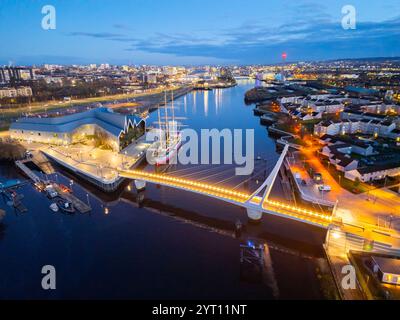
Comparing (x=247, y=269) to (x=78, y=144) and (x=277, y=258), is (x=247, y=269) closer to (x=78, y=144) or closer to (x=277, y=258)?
(x=277, y=258)

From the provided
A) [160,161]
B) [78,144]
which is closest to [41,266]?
[160,161]

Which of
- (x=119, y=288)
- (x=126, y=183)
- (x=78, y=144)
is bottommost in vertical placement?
(x=119, y=288)

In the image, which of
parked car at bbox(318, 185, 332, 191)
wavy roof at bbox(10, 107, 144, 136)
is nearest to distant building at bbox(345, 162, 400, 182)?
parked car at bbox(318, 185, 332, 191)

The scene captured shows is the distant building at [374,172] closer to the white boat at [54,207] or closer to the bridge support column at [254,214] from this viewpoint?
the bridge support column at [254,214]

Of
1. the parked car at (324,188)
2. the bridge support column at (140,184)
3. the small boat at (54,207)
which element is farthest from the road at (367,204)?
the small boat at (54,207)

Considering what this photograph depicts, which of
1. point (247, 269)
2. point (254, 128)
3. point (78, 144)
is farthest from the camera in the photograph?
point (254, 128)

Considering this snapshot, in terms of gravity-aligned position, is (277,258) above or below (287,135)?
below
